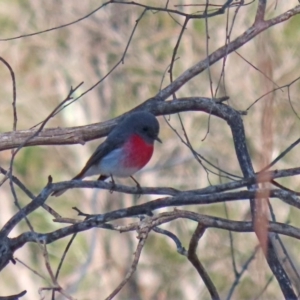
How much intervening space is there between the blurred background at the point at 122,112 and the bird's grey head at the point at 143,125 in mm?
4606

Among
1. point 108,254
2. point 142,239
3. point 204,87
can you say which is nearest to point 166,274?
point 108,254

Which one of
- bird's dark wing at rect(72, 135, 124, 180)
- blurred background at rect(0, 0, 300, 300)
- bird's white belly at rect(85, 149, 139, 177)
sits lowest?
bird's white belly at rect(85, 149, 139, 177)

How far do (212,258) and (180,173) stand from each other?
1.86m

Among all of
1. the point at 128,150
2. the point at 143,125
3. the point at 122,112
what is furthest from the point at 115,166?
the point at 122,112

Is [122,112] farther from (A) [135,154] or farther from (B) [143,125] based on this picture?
(B) [143,125]

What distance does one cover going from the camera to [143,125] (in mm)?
5285

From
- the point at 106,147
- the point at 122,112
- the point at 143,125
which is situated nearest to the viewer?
the point at 143,125

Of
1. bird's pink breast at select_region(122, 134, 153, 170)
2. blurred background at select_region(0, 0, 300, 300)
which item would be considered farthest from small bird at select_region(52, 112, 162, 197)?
blurred background at select_region(0, 0, 300, 300)

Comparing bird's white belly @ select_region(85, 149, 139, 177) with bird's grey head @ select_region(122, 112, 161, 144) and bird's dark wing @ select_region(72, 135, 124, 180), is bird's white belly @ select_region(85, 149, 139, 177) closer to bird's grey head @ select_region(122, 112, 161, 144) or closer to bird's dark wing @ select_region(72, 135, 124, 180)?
bird's dark wing @ select_region(72, 135, 124, 180)

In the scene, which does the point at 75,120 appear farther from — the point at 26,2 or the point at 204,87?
the point at 204,87

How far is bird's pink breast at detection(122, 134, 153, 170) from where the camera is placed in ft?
17.8

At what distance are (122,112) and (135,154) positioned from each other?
26.9 ft

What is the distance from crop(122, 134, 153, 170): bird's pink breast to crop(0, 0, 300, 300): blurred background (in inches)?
184

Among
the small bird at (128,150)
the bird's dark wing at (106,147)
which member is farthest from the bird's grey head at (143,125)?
the bird's dark wing at (106,147)
